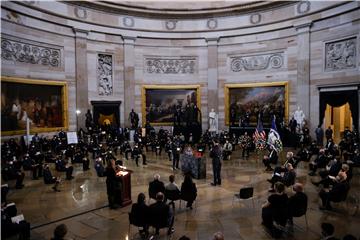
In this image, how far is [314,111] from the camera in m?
21.7

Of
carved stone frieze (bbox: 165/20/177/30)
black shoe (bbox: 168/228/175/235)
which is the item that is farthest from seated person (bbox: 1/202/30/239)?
carved stone frieze (bbox: 165/20/177/30)

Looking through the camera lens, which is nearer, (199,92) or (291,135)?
(291,135)

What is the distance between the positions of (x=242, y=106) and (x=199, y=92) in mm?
3988

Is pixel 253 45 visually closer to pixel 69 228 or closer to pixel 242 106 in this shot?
pixel 242 106

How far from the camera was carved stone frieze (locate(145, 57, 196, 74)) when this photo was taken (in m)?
26.4

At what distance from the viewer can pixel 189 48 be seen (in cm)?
2675

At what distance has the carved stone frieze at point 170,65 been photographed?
86.5 ft

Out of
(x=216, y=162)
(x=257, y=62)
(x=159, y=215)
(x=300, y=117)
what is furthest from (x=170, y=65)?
(x=159, y=215)

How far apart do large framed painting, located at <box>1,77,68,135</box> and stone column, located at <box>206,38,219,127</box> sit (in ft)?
38.5

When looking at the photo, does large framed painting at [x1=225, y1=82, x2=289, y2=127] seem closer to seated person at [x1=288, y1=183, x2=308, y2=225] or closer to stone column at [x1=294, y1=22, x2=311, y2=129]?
stone column at [x1=294, y1=22, x2=311, y2=129]

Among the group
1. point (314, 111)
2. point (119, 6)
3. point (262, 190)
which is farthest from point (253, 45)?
point (262, 190)

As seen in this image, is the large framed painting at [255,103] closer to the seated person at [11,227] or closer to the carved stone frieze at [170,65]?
the carved stone frieze at [170,65]

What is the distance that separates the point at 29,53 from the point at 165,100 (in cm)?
1105

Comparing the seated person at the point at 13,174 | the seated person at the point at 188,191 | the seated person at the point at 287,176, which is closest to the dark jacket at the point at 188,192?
the seated person at the point at 188,191
